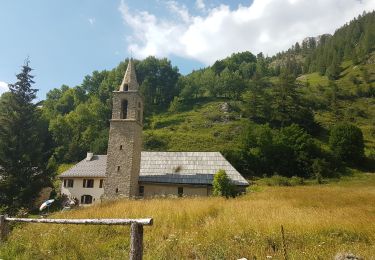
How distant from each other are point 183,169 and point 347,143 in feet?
108

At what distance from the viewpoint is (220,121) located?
75938mm

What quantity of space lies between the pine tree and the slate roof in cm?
702

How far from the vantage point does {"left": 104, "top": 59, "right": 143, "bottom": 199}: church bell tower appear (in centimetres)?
3309

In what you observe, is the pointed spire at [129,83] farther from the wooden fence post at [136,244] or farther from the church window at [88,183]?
the wooden fence post at [136,244]

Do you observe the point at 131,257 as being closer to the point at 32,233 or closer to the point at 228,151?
the point at 32,233

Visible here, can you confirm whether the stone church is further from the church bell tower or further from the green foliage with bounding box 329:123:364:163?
the green foliage with bounding box 329:123:364:163

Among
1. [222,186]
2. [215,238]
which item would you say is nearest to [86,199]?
[222,186]

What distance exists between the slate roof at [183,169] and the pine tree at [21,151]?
23.0 ft

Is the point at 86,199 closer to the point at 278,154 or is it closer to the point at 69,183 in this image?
the point at 69,183

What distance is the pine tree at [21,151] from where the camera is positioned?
31453 mm

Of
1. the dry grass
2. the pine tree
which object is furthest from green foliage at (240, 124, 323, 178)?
the dry grass

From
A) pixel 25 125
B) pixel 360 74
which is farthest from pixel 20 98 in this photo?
pixel 360 74

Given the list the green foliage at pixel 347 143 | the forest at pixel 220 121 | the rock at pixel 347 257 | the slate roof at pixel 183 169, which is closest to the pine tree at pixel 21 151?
the forest at pixel 220 121

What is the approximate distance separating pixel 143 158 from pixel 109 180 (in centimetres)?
660
